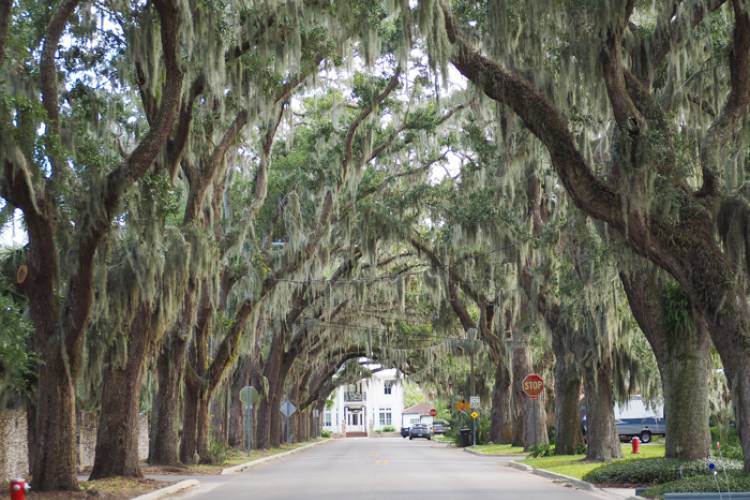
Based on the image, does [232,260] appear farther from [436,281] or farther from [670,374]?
[670,374]

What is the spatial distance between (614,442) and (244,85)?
12599mm

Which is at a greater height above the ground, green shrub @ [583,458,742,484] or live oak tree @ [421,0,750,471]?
live oak tree @ [421,0,750,471]

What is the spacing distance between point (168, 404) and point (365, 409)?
112 meters

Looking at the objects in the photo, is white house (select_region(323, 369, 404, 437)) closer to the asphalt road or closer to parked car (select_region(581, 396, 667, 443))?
parked car (select_region(581, 396, 667, 443))

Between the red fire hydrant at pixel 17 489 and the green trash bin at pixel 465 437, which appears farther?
the green trash bin at pixel 465 437

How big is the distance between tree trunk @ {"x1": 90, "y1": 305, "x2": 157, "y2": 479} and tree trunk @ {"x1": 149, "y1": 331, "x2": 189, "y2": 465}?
4.65 m

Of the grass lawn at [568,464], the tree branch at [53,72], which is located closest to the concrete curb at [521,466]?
the grass lawn at [568,464]

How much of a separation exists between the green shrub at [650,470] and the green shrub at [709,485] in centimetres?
170

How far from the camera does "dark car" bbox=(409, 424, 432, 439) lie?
78375mm

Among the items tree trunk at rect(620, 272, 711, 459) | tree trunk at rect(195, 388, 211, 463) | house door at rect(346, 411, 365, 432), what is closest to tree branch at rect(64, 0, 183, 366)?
tree trunk at rect(620, 272, 711, 459)

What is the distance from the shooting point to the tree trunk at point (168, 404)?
22734mm

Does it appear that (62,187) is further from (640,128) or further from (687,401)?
(687,401)

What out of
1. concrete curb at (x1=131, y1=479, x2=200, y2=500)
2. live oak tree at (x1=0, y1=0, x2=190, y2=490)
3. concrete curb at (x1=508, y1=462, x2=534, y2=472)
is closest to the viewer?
live oak tree at (x1=0, y1=0, x2=190, y2=490)

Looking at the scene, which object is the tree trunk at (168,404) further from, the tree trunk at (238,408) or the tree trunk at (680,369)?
the tree trunk at (238,408)
